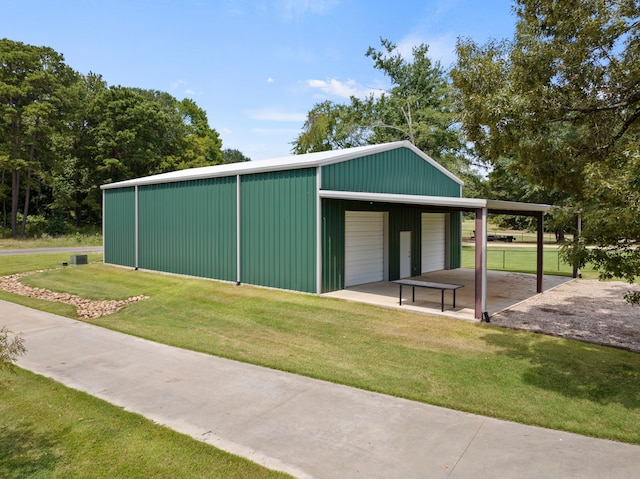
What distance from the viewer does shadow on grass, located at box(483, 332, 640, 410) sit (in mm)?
5398

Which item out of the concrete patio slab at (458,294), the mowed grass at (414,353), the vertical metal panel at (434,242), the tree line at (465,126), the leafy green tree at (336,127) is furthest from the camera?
the leafy green tree at (336,127)

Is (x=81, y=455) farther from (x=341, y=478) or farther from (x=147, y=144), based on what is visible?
(x=147, y=144)

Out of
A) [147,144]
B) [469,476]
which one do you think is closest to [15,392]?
[469,476]

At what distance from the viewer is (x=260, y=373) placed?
6043 millimetres

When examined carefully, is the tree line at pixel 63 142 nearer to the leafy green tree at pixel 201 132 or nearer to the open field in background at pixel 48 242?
the open field in background at pixel 48 242

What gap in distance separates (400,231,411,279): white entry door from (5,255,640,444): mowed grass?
511cm

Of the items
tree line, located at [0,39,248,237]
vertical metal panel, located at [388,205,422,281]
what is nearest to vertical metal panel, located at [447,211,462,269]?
vertical metal panel, located at [388,205,422,281]

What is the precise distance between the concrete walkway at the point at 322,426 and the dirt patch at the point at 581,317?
445 centimetres

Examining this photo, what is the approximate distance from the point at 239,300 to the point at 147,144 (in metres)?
34.6

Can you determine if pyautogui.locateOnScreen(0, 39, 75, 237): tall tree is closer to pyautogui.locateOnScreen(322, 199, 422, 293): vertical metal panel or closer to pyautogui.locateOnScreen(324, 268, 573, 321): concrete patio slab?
pyautogui.locateOnScreen(322, 199, 422, 293): vertical metal panel

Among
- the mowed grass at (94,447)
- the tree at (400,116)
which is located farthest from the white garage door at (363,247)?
the tree at (400,116)

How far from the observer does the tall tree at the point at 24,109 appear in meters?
31.5

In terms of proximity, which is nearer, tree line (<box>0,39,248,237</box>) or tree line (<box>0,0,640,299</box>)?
tree line (<box>0,0,640,299</box>)

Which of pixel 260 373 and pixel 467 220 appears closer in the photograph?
pixel 260 373
